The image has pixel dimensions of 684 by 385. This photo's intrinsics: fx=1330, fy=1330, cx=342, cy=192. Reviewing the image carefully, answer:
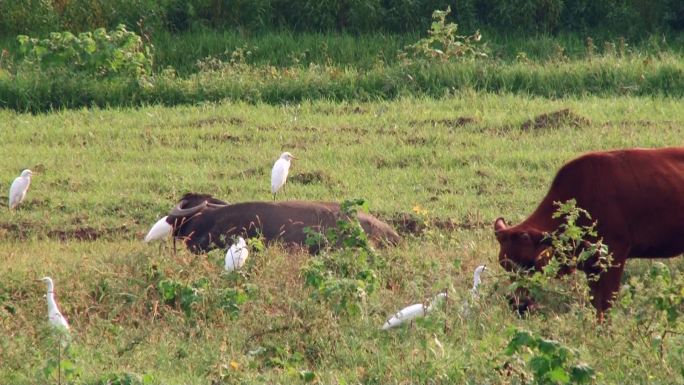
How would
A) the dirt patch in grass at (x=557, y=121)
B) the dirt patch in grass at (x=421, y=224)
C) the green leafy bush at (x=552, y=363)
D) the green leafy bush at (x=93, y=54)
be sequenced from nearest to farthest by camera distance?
the green leafy bush at (x=552, y=363) → the dirt patch in grass at (x=421, y=224) → the dirt patch in grass at (x=557, y=121) → the green leafy bush at (x=93, y=54)

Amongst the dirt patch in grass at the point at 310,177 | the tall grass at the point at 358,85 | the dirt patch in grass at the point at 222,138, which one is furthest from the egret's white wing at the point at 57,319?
the tall grass at the point at 358,85

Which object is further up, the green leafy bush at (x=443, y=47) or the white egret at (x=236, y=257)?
the white egret at (x=236, y=257)

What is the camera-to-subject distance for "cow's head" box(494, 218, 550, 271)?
23.7 ft

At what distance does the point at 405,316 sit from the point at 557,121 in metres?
5.71

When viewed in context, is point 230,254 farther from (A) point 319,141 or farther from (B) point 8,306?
(A) point 319,141

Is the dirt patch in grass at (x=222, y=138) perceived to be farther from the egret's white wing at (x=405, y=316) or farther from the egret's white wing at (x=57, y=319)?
the egret's white wing at (x=405, y=316)

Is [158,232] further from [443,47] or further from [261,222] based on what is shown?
[443,47]

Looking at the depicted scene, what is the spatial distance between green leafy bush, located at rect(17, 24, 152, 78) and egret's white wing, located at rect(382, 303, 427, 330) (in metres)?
7.64

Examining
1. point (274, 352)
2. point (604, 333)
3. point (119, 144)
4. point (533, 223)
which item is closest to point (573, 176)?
point (533, 223)

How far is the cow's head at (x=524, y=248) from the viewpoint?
284 inches

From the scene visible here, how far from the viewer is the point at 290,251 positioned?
872 centimetres

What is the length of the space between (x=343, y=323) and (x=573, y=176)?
160cm

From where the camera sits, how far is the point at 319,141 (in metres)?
12.1

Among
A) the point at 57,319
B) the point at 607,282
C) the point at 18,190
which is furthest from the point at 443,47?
the point at 57,319
